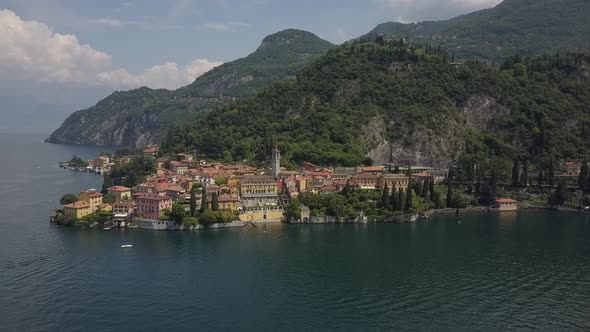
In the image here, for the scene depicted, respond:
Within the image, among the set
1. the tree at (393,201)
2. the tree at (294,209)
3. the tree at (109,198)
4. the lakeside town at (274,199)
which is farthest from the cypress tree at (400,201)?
the tree at (109,198)

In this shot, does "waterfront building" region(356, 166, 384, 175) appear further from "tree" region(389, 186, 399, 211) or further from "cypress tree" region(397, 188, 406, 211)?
"cypress tree" region(397, 188, 406, 211)

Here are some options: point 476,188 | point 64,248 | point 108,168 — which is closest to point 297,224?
point 64,248

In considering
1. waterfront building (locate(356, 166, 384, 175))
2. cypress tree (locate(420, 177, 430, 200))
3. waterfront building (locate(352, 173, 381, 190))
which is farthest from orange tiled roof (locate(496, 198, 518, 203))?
waterfront building (locate(356, 166, 384, 175))

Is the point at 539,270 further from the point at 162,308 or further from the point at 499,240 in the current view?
the point at 162,308

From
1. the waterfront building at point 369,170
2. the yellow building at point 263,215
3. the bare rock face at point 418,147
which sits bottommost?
the yellow building at point 263,215

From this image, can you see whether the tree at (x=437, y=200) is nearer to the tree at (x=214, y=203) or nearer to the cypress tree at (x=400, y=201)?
the cypress tree at (x=400, y=201)

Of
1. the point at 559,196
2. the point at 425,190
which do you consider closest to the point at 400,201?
the point at 425,190
